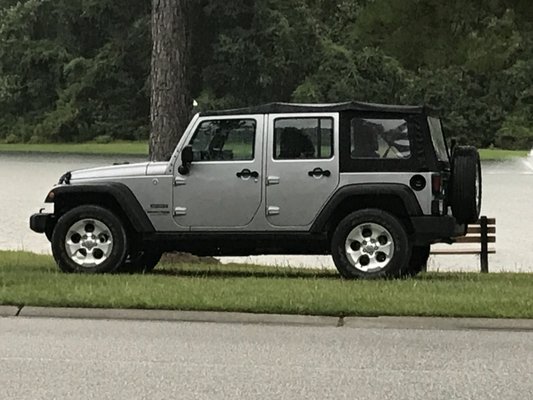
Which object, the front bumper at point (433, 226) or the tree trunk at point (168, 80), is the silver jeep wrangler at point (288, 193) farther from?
the tree trunk at point (168, 80)

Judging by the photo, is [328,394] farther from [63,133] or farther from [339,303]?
[63,133]

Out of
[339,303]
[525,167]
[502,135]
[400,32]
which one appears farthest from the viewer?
[502,135]

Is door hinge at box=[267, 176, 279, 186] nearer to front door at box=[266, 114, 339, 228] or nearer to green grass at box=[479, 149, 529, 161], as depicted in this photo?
front door at box=[266, 114, 339, 228]

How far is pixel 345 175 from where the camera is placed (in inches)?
487

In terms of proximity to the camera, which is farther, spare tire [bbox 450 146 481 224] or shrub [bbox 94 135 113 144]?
shrub [bbox 94 135 113 144]

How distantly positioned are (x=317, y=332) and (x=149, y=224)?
12.5 feet

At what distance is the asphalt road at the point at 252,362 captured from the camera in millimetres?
7094

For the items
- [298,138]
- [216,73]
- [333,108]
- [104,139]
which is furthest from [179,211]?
[104,139]

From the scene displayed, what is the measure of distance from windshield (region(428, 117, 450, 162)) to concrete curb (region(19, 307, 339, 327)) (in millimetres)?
3291

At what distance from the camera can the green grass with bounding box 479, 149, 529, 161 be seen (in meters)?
56.4

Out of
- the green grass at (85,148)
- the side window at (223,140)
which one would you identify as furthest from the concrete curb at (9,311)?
the green grass at (85,148)

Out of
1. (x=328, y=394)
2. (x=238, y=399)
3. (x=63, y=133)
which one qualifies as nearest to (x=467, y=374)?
(x=328, y=394)

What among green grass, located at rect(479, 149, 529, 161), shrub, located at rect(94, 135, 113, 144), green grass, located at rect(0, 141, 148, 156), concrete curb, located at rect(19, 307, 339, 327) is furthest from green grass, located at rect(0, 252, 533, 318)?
shrub, located at rect(94, 135, 113, 144)

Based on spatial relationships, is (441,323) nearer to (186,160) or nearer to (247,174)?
(247,174)
